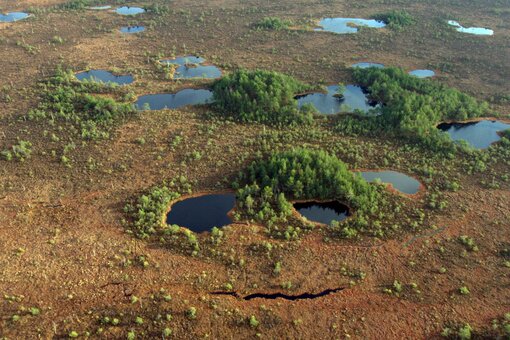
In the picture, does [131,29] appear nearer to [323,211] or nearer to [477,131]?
[323,211]

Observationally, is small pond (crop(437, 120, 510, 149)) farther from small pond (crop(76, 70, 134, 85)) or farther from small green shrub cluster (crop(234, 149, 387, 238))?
small pond (crop(76, 70, 134, 85))

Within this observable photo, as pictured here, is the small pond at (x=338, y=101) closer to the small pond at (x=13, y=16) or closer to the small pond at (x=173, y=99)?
the small pond at (x=173, y=99)

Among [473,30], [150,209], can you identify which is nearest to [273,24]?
[473,30]

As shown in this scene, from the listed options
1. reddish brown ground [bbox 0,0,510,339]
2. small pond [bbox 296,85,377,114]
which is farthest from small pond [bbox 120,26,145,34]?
small pond [bbox 296,85,377,114]

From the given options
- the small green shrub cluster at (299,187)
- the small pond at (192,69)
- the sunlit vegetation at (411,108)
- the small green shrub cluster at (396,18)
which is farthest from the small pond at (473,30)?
the small green shrub cluster at (299,187)

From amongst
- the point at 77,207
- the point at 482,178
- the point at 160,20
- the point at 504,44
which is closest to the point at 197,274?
the point at 77,207

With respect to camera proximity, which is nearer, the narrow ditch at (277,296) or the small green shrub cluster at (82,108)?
the narrow ditch at (277,296)

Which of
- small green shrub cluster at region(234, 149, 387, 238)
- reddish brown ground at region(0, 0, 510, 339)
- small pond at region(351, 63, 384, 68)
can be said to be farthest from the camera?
small pond at region(351, 63, 384, 68)
